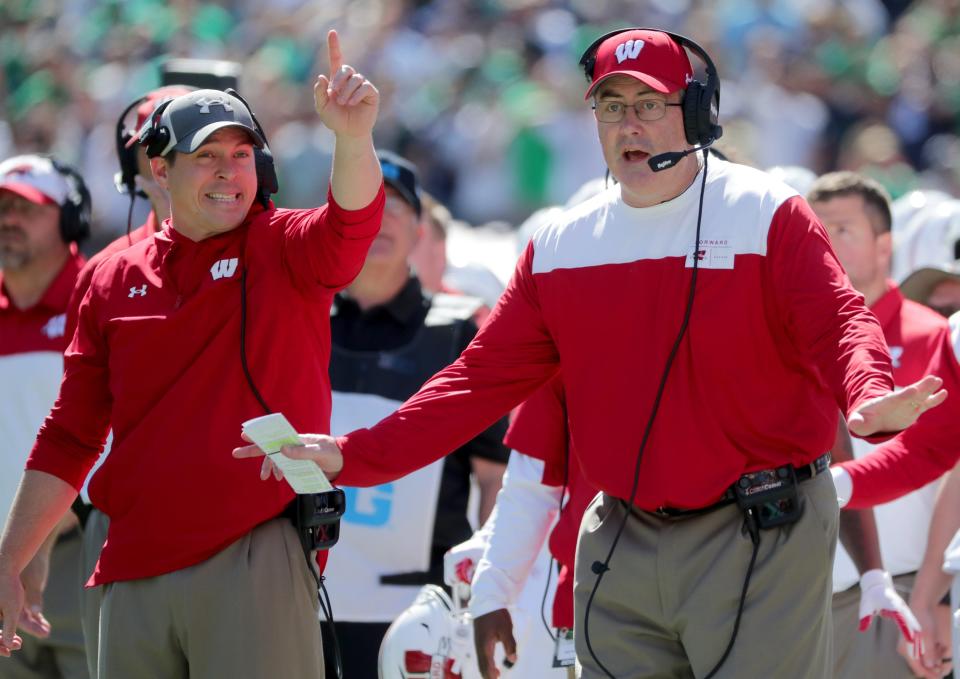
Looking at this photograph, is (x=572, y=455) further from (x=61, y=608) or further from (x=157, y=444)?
(x=61, y=608)

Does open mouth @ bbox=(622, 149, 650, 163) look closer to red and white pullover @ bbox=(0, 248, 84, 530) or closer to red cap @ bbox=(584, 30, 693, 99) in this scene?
red cap @ bbox=(584, 30, 693, 99)

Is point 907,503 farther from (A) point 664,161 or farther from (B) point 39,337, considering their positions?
(B) point 39,337

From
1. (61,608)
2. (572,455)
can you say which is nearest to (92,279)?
(572,455)

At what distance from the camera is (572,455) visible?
4.71 m

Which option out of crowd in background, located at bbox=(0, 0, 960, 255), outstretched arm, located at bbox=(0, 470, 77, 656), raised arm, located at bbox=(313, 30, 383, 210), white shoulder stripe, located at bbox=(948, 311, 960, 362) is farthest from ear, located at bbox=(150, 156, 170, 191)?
crowd in background, located at bbox=(0, 0, 960, 255)

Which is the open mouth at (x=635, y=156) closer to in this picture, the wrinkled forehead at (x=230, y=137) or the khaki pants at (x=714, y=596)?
the khaki pants at (x=714, y=596)

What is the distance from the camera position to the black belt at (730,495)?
3.88 metres

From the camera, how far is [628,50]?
406 cm

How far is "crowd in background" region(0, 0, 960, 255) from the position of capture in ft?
44.6

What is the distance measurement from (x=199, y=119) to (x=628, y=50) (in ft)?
3.71

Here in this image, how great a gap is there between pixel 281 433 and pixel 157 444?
0.61m

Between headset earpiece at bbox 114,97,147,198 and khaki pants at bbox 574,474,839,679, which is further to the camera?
headset earpiece at bbox 114,97,147,198

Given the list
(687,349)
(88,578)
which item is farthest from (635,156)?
(88,578)

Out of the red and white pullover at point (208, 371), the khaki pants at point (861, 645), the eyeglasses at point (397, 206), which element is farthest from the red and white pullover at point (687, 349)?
the eyeglasses at point (397, 206)
